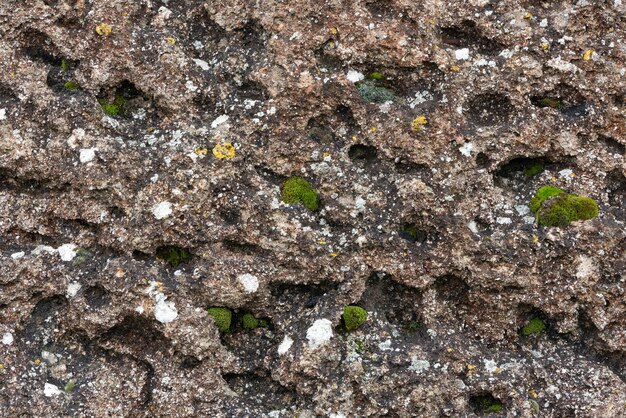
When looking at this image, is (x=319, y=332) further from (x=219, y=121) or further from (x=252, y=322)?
(x=219, y=121)

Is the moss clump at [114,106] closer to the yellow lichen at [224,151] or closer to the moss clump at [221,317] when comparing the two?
the yellow lichen at [224,151]

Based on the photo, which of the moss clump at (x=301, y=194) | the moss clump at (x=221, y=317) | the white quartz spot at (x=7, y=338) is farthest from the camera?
the moss clump at (x=301, y=194)

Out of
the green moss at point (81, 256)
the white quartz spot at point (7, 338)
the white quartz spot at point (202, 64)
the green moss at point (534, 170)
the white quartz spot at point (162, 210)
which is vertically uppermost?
the white quartz spot at point (202, 64)

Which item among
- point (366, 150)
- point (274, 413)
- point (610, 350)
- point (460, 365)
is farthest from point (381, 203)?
point (610, 350)

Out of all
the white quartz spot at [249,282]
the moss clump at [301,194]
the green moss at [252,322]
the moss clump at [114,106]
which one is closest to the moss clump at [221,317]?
the green moss at [252,322]

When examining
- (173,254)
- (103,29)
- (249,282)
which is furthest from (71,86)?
(249,282)

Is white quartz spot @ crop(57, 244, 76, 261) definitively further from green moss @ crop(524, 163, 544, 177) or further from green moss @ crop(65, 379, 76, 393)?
green moss @ crop(524, 163, 544, 177)

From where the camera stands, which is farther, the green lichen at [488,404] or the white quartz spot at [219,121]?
the white quartz spot at [219,121]
